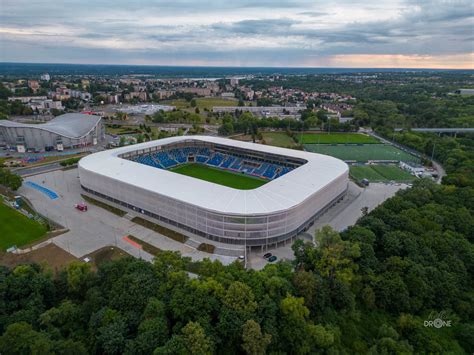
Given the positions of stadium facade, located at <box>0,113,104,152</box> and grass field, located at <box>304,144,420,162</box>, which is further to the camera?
grass field, located at <box>304,144,420,162</box>

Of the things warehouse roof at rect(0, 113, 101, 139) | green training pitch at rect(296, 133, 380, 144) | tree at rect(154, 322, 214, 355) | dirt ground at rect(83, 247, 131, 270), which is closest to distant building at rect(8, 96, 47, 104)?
warehouse roof at rect(0, 113, 101, 139)

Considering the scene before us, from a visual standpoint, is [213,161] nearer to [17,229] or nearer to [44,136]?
[17,229]

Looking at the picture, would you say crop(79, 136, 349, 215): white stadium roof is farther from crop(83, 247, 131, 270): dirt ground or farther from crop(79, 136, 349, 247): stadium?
crop(83, 247, 131, 270): dirt ground

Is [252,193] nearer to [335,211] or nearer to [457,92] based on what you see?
[335,211]

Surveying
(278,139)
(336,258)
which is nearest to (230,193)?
(336,258)

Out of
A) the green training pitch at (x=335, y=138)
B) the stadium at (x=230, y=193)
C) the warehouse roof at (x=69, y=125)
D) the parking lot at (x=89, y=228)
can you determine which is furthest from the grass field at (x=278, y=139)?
the parking lot at (x=89, y=228)

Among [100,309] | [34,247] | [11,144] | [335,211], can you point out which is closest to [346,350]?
[100,309]

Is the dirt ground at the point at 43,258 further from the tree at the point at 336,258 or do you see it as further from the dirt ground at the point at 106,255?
the tree at the point at 336,258

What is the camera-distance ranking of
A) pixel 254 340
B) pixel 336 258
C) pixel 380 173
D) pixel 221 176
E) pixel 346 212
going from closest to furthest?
A: pixel 254 340, pixel 336 258, pixel 346 212, pixel 221 176, pixel 380 173
